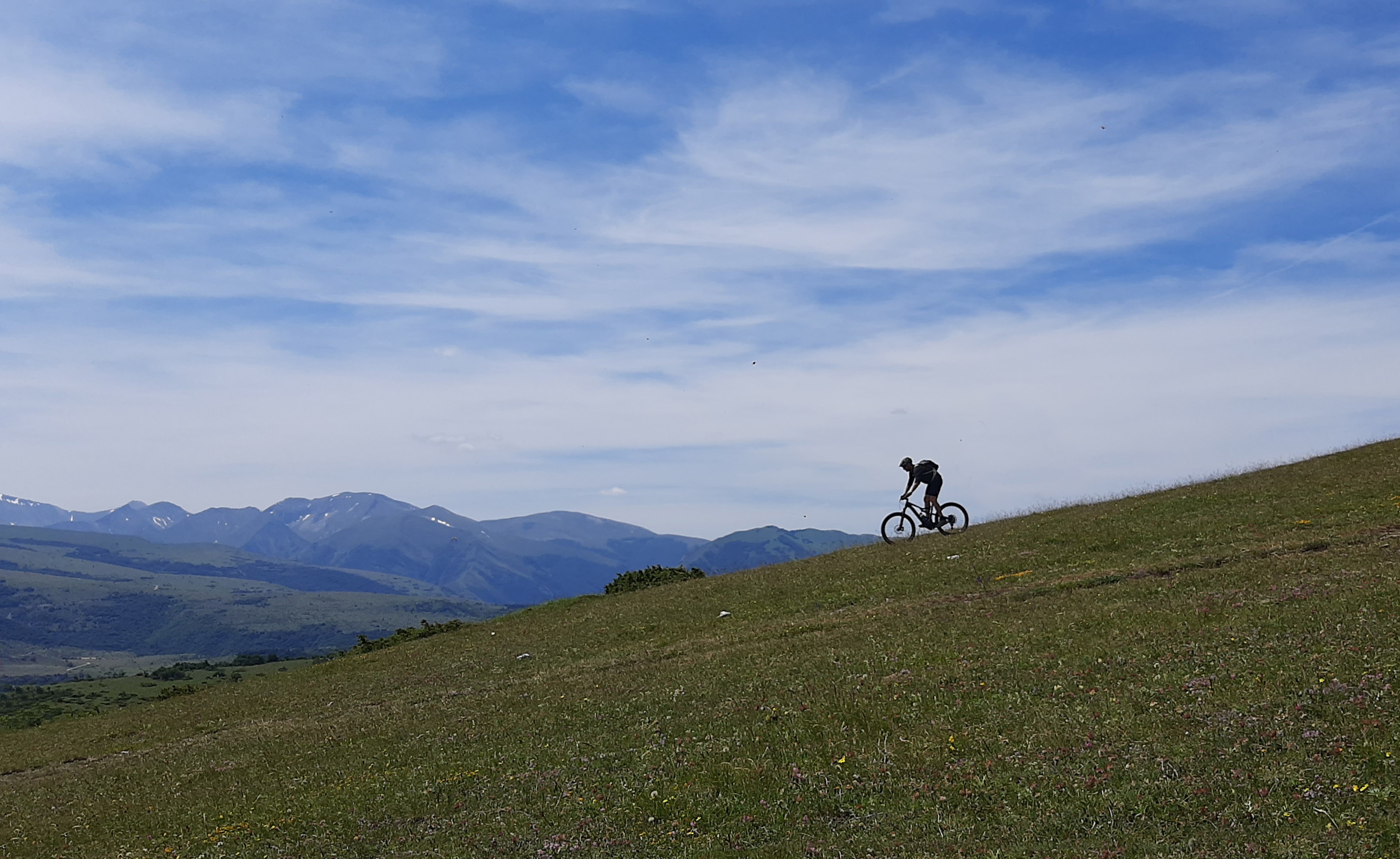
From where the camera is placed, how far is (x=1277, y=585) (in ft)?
82.7

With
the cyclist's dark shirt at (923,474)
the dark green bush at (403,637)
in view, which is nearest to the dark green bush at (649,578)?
the dark green bush at (403,637)

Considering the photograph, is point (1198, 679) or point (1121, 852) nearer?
point (1121, 852)

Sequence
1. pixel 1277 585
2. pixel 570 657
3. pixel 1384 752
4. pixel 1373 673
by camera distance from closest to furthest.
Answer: pixel 1384 752
pixel 1373 673
pixel 1277 585
pixel 570 657

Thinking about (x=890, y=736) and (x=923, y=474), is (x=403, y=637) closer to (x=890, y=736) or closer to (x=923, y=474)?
(x=923, y=474)

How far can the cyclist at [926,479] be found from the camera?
1845 inches

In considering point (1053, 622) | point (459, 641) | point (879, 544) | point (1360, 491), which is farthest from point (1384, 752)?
point (459, 641)

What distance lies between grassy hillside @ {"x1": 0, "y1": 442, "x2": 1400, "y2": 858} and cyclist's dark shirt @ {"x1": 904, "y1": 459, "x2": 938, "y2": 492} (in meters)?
6.78

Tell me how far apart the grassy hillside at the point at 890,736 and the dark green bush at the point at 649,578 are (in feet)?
73.3

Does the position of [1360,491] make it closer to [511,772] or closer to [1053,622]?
[1053,622]

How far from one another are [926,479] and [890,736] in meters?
30.2

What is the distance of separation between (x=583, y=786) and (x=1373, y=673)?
1469cm

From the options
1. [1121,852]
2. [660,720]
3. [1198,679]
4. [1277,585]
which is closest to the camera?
[1121,852]

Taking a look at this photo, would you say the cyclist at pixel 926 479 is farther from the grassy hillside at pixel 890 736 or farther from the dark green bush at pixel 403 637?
the dark green bush at pixel 403 637

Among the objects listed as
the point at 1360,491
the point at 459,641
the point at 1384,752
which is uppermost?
the point at 1360,491
